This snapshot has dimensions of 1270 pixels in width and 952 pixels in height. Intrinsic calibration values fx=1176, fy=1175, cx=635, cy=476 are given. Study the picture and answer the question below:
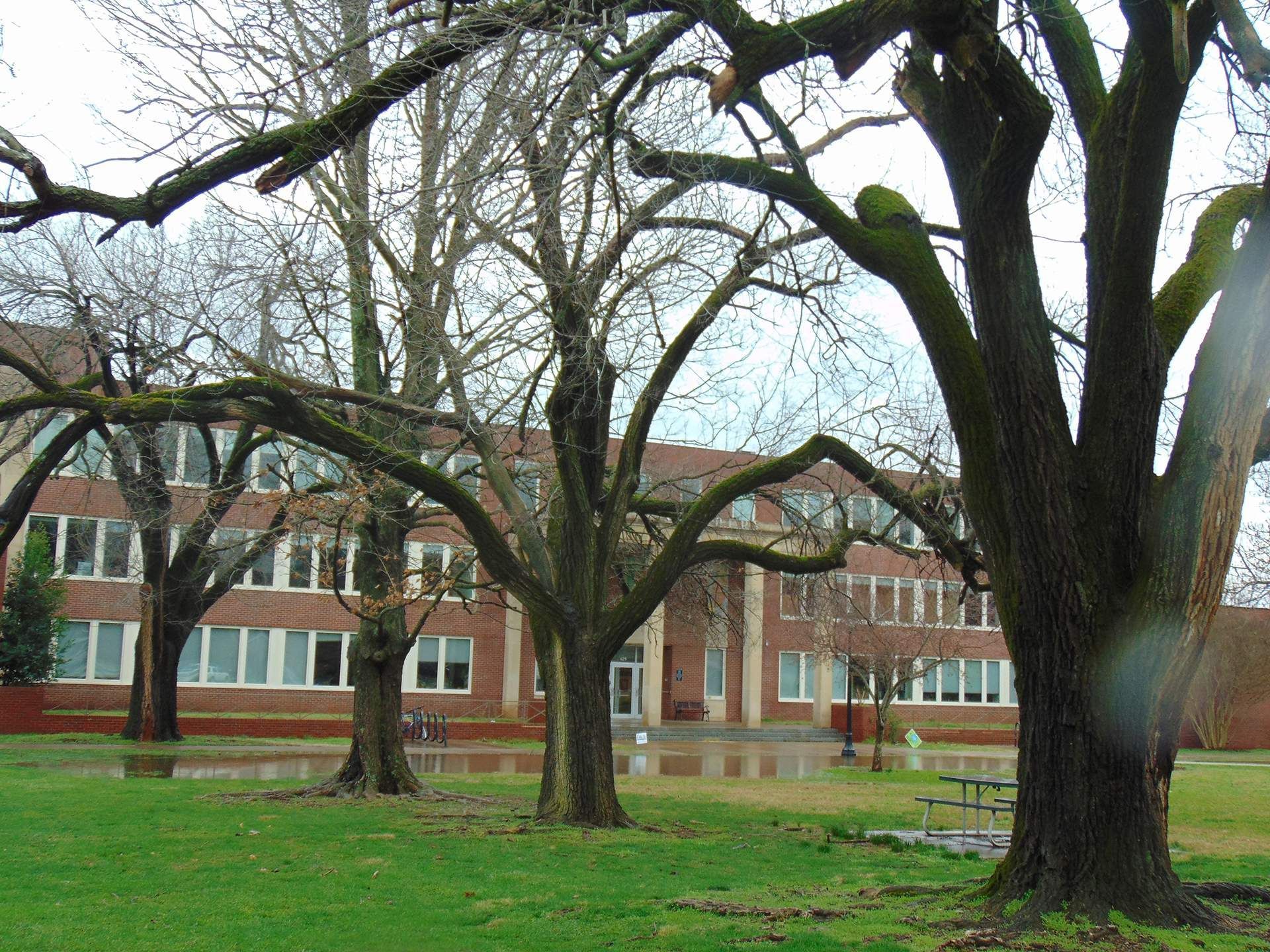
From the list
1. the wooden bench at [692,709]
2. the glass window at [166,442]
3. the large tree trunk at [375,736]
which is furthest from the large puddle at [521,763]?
the wooden bench at [692,709]

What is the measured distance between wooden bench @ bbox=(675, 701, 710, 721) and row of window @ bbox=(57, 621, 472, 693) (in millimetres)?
9404

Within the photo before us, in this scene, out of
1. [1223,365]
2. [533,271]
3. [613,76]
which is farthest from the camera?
[533,271]

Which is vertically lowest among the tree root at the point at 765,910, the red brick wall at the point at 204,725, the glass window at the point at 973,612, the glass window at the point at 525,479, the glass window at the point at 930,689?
the red brick wall at the point at 204,725

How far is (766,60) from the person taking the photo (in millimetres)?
6547

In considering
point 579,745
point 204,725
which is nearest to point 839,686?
point 204,725

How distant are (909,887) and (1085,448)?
11.1 feet

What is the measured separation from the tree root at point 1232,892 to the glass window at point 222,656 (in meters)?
35.3

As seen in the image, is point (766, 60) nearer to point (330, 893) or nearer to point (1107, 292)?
point (1107, 292)

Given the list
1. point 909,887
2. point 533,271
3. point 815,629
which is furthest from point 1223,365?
point 815,629

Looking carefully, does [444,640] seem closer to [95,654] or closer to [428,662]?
[428,662]

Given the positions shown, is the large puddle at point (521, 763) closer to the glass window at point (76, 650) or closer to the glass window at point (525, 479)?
the glass window at point (525, 479)

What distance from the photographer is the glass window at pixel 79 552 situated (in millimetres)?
31844

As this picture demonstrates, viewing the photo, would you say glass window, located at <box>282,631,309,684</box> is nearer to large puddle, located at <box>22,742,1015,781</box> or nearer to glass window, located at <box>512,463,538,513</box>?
large puddle, located at <box>22,742,1015,781</box>

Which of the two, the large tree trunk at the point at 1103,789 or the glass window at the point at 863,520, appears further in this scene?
the glass window at the point at 863,520
